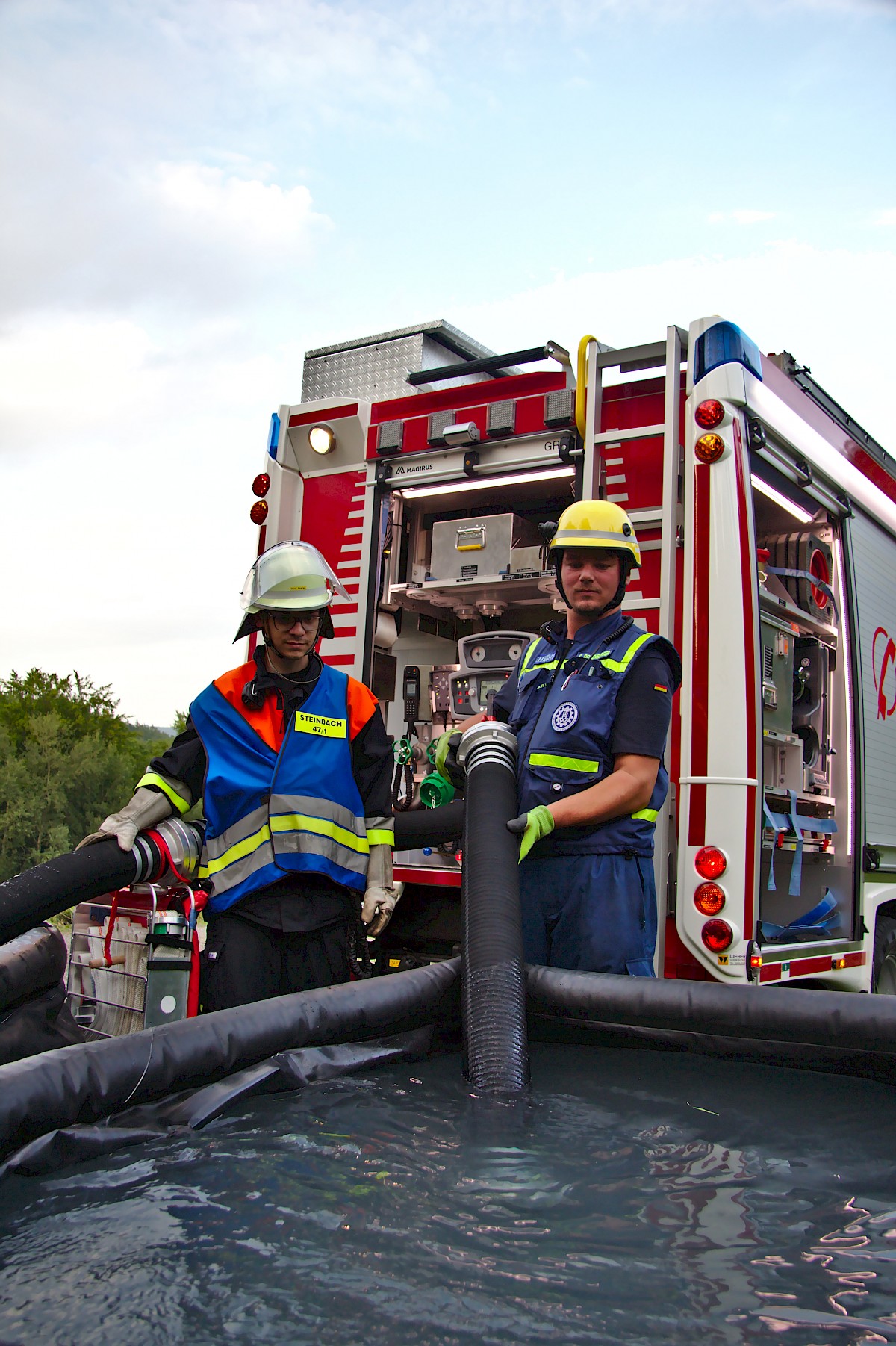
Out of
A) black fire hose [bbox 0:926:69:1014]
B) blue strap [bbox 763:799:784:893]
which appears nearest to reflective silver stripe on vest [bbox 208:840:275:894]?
black fire hose [bbox 0:926:69:1014]

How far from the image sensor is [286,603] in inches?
115

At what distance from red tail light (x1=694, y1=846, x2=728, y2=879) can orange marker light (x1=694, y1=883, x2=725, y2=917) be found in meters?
0.03

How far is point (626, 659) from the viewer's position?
2852 millimetres

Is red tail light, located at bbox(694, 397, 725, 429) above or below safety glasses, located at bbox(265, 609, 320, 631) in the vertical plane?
above

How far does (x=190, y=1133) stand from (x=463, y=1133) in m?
0.45

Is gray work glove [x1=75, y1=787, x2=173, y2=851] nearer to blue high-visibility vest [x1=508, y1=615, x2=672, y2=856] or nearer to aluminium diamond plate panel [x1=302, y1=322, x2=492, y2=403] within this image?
blue high-visibility vest [x1=508, y1=615, x2=672, y2=856]

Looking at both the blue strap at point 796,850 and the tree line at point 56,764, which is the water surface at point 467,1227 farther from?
the tree line at point 56,764

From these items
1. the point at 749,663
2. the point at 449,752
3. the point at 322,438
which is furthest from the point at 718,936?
the point at 322,438

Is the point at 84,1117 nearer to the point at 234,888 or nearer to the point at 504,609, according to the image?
the point at 234,888

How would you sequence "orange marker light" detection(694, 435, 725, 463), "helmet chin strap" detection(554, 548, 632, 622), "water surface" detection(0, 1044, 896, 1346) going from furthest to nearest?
"orange marker light" detection(694, 435, 725, 463), "helmet chin strap" detection(554, 548, 632, 622), "water surface" detection(0, 1044, 896, 1346)

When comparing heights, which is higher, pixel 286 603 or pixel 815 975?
pixel 286 603

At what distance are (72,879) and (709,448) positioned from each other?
2.56m

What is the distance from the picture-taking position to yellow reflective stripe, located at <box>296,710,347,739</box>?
2889mm

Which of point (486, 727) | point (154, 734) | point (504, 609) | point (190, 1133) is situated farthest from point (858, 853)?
point (154, 734)
